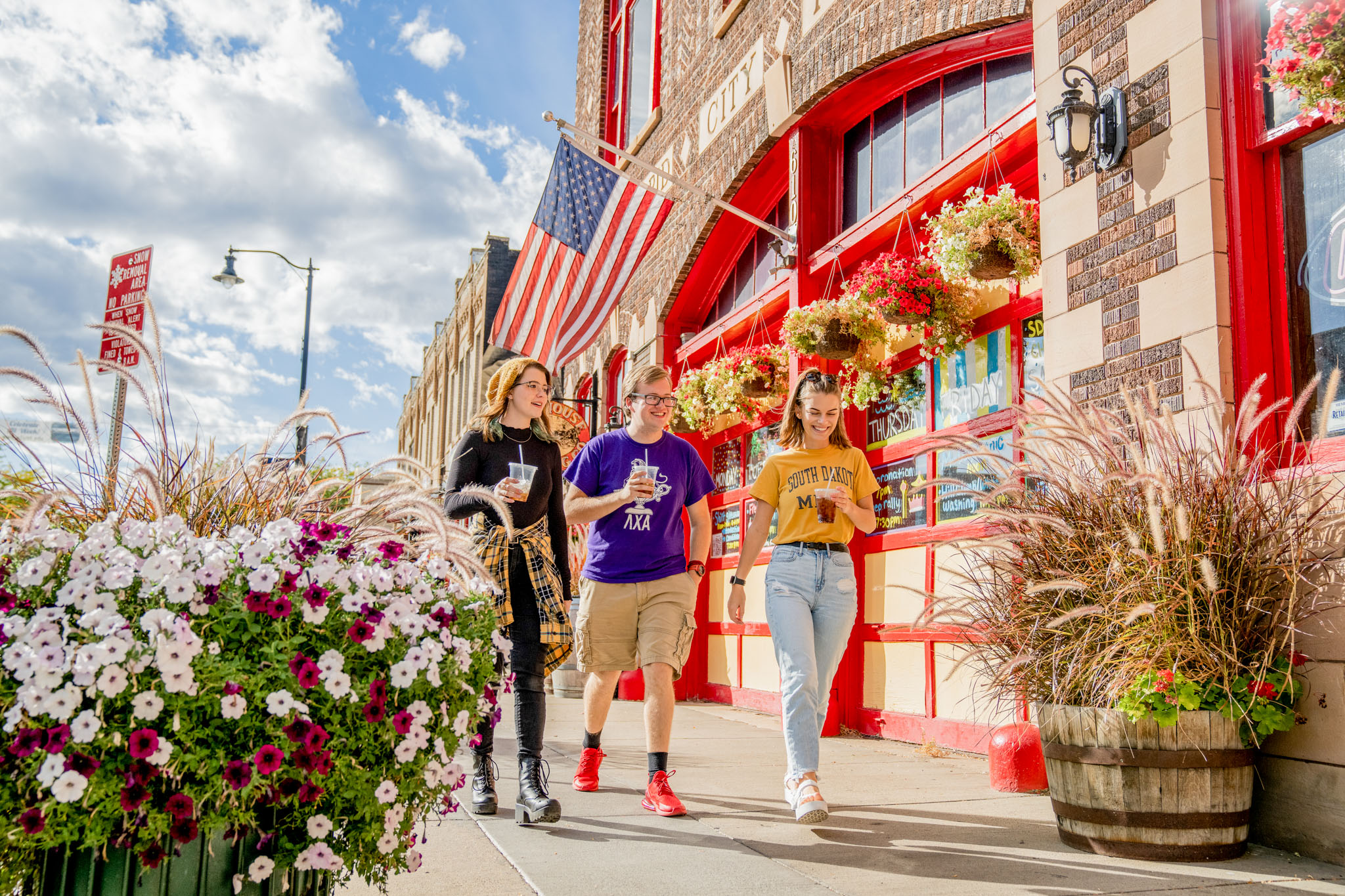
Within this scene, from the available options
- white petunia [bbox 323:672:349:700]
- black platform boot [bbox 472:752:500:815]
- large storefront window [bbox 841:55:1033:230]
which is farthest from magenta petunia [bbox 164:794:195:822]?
large storefront window [bbox 841:55:1033:230]

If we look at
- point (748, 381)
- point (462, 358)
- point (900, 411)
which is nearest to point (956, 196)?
point (900, 411)

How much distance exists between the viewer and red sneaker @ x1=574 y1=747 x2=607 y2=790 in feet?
15.5

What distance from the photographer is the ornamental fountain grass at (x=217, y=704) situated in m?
1.91

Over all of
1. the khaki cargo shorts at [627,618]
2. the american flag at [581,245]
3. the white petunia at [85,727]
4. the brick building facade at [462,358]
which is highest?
the brick building facade at [462,358]

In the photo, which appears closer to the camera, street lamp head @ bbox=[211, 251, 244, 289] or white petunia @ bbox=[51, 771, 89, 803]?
white petunia @ bbox=[51, 771, 89, 803]

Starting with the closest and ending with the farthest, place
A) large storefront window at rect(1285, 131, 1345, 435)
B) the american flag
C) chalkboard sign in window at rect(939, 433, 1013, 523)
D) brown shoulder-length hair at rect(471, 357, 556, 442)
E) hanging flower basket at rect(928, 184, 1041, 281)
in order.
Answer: large storefront window at rect(1285, 131, 1345, 435), brown shoulder-length hair at rect(471, 357, 556, 442), hanging flower basket at rect(928, 184, 1041, 281), chalkboard sign in window at rect(939, 433, 1013, 523), the american flag

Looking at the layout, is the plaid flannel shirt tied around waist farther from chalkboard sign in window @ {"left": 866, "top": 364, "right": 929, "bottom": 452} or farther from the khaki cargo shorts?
chalkboard sign in window @ {"left": 866, "top": 364, "right": 929, "bottom": 452}

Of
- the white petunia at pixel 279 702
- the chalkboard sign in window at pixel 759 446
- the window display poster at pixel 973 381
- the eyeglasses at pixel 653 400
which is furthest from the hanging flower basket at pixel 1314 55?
the chalkboard sign in window at pixel 759 446

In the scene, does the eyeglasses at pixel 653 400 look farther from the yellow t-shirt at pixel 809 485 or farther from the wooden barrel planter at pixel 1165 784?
the wooden barrel planter at pixel 1165 784

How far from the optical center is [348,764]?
2.19 metres

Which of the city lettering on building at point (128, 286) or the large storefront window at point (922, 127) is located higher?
the large storefront window at point (922, 127)

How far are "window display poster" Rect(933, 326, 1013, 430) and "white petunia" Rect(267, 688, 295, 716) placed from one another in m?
4.63

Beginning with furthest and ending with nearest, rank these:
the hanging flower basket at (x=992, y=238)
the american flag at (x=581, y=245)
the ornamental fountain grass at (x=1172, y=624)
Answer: the american flag at (x=581, y=245) → the hanging flower basket at (x=992, y=238) → the ornamental fountain grass at (x=1172, y=624)

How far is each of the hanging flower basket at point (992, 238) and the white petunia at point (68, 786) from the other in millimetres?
4439
